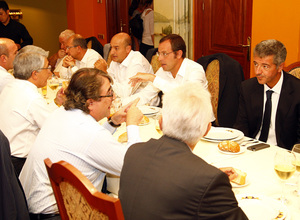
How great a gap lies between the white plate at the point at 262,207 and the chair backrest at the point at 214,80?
6.09 ft

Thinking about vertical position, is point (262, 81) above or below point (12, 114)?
above

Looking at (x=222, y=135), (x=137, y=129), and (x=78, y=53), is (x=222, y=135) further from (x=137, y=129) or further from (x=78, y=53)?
(x=78, y=53)

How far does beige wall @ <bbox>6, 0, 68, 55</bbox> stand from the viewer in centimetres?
868

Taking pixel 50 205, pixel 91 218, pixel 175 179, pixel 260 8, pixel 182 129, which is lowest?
pixel 50 205

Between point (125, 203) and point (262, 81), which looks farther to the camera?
point (262, 81)

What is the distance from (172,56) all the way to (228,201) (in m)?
2.24

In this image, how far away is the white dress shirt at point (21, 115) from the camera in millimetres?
2363

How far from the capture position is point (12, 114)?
236 centimetres

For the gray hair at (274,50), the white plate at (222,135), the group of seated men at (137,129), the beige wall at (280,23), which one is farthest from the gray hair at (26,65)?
the beige wall at (280,23)

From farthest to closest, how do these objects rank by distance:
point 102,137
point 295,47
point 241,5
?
point 241,5, point 295,47, point 102,137

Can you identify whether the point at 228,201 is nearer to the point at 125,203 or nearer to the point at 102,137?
the point at 125,203

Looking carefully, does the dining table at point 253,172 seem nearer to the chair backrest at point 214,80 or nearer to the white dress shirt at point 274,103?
the white dress shirt at point 274,103

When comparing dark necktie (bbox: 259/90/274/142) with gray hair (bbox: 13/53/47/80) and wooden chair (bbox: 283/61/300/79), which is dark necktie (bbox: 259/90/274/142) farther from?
gray hair (bbox: 13/53/47/80)

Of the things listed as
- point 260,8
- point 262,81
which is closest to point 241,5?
point 260,8
